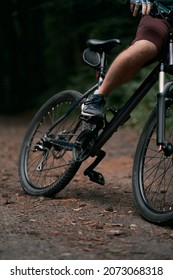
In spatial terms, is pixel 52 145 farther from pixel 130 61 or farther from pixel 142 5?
pixel 142 5

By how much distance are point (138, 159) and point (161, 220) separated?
1.78 feet

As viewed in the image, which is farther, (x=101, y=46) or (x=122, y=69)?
(x=101, y=46)

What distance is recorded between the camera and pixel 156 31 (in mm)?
4398

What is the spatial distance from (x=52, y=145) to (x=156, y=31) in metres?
1.56

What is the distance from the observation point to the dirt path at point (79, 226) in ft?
12.1

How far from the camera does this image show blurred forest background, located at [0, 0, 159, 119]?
11445 millimetres

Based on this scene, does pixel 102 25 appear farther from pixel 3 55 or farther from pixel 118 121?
pixel 118 121

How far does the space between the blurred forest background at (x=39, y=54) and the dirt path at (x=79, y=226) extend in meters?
5.51

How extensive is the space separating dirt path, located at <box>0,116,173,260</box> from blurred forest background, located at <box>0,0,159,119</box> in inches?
217

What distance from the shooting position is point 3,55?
13375 mm

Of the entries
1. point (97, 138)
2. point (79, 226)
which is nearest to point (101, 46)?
point (97, 138)

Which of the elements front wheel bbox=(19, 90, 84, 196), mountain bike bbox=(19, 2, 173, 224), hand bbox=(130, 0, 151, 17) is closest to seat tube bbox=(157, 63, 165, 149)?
mountain bike bbox=(19, 2, 173, 224)

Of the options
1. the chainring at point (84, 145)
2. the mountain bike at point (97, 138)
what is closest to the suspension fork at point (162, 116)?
the mountain bike at point (97, 138)
